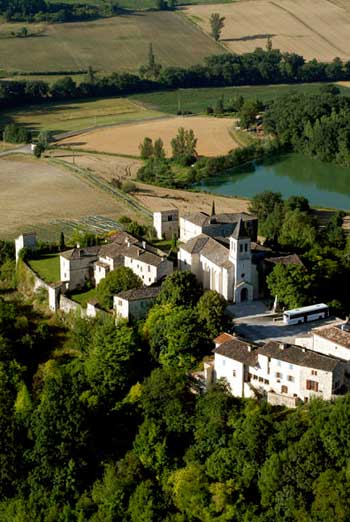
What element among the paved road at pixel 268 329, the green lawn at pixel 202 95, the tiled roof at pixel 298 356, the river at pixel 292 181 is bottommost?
the river at pixel 292 181

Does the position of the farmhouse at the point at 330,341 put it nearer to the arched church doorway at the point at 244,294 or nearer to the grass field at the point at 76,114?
the arched church doorway at the point at 244,294

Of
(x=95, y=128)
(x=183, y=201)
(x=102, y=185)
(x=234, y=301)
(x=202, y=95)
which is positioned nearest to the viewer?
(x=234, y=301)

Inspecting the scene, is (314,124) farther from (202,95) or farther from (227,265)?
(227,265)

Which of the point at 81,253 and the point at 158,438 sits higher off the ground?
the point at 81,253

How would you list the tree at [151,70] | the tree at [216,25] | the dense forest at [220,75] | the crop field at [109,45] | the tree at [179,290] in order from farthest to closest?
1. the tree at [216,25]
2. the crop field at [109,45]
3. the tree at [151,70]
4. the dense forest at [220,75]
5. the tree at [179,290]

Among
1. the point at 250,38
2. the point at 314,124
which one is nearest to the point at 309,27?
the point at 250,38

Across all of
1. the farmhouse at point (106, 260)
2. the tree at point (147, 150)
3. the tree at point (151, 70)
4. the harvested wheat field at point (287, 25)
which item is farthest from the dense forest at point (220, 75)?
the farmhouse at point (106, 260)

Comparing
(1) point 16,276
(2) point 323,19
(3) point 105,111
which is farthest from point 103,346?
(2) point 323,19
